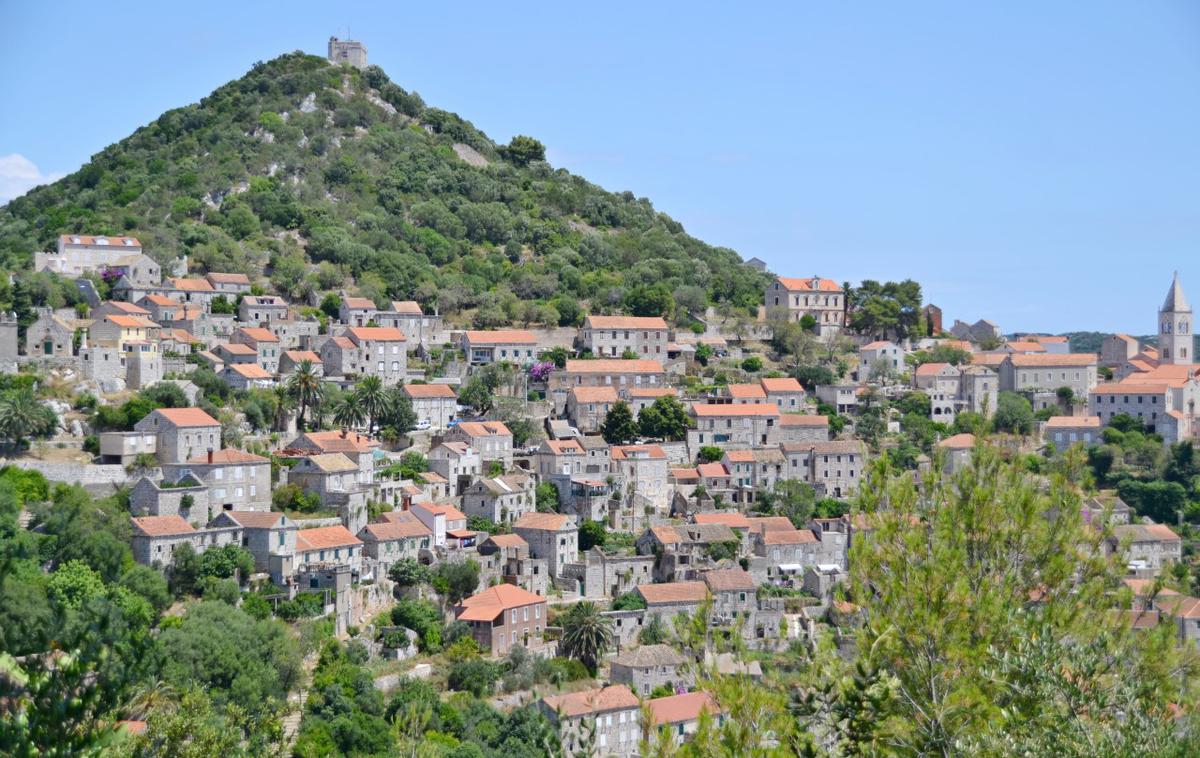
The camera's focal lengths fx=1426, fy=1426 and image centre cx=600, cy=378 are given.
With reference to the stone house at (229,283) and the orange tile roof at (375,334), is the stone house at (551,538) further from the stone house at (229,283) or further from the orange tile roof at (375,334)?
the stone house at (229,283)

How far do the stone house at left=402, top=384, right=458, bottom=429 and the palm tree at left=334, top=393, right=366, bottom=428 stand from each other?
2.99m

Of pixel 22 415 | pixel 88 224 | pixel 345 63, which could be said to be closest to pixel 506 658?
pixel 22 415

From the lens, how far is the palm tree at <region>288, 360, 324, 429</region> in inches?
1972

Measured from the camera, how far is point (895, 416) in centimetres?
6412

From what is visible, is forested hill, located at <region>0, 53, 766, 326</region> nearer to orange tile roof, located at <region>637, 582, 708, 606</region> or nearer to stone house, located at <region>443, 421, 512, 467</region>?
stone house, located at <region>443, 421, 512, 467</region>

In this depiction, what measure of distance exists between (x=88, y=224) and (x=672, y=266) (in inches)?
1222

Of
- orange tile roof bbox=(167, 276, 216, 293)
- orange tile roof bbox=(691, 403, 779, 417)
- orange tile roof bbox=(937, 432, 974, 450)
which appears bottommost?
orange tile roof bbox=(937, 432, 974, 450)

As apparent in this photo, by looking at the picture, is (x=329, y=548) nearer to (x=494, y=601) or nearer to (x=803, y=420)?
(x=494, y=601)

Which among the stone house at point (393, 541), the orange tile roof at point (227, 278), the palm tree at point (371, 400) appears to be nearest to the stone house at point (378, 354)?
the palm tree at point (371, 400)

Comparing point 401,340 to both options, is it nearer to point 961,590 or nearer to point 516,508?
point 516,508

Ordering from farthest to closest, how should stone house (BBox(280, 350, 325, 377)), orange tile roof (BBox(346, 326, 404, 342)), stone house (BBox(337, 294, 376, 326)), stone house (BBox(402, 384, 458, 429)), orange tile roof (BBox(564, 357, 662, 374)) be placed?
stone house (BBox(337, 294, 376, 326)) < orange tile roof (BBox(564, 357, 662, 374)) < orange tile roof (BBox(346, 326, 404, 342)) < stone house (BBox(280, 350, 325, 377)) < stone house (BBox(402, 384, 458, 429))

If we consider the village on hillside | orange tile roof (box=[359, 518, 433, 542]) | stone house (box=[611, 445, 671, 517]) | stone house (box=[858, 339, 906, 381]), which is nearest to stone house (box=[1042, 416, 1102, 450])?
the village on hillside

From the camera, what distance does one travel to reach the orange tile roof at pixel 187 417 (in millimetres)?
42906

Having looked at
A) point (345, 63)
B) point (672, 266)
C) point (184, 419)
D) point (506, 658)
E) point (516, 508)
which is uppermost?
point (345, 63)
